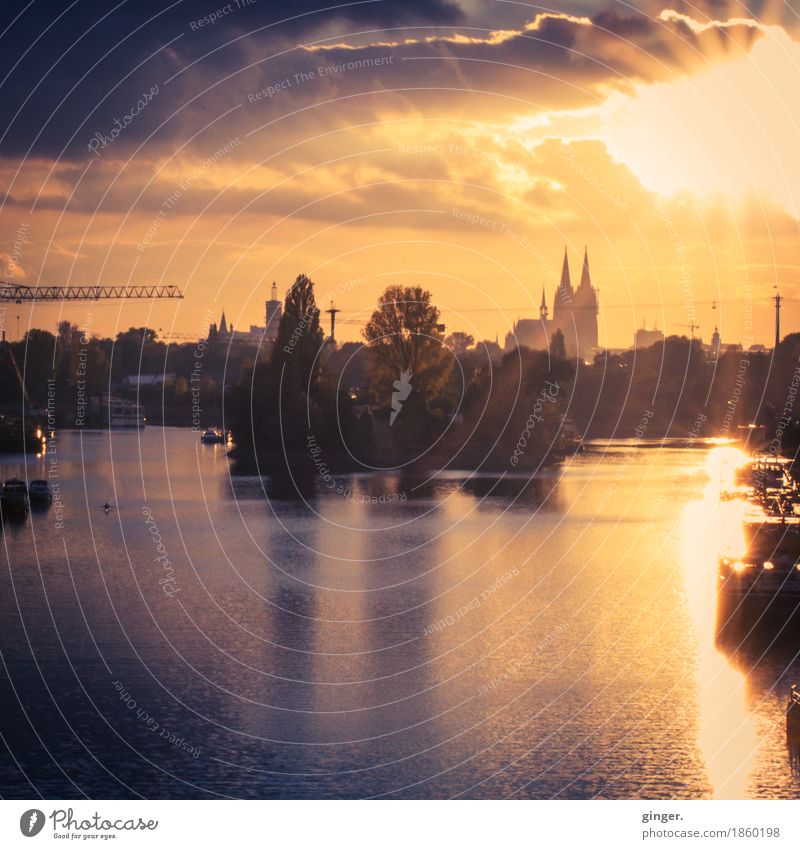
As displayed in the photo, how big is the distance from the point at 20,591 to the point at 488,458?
145 feet

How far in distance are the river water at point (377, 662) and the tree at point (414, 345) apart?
24.9 metres

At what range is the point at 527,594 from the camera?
37.4 metres

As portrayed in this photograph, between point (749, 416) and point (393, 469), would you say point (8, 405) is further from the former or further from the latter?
point (749, 416)

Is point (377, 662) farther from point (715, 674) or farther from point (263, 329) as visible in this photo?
point (263, 329)

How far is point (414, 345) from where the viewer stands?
77.6 metres

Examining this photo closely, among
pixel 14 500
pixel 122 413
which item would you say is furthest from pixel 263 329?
pixel 14 500

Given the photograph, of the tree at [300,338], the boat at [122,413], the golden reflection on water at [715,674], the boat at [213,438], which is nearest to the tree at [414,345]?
the tree at [300,338]

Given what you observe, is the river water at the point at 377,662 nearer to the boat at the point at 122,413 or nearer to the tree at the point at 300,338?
the tree at the point at 300,338

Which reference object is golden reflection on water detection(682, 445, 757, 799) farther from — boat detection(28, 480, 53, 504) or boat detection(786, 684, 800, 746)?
boat detection(28, 480, 53, 504)

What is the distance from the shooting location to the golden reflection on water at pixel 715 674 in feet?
74.1

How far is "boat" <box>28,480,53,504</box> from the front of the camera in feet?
190

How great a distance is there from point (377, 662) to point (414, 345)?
49.4 m

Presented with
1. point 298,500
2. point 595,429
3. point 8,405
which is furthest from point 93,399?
Answer: point 298,500
